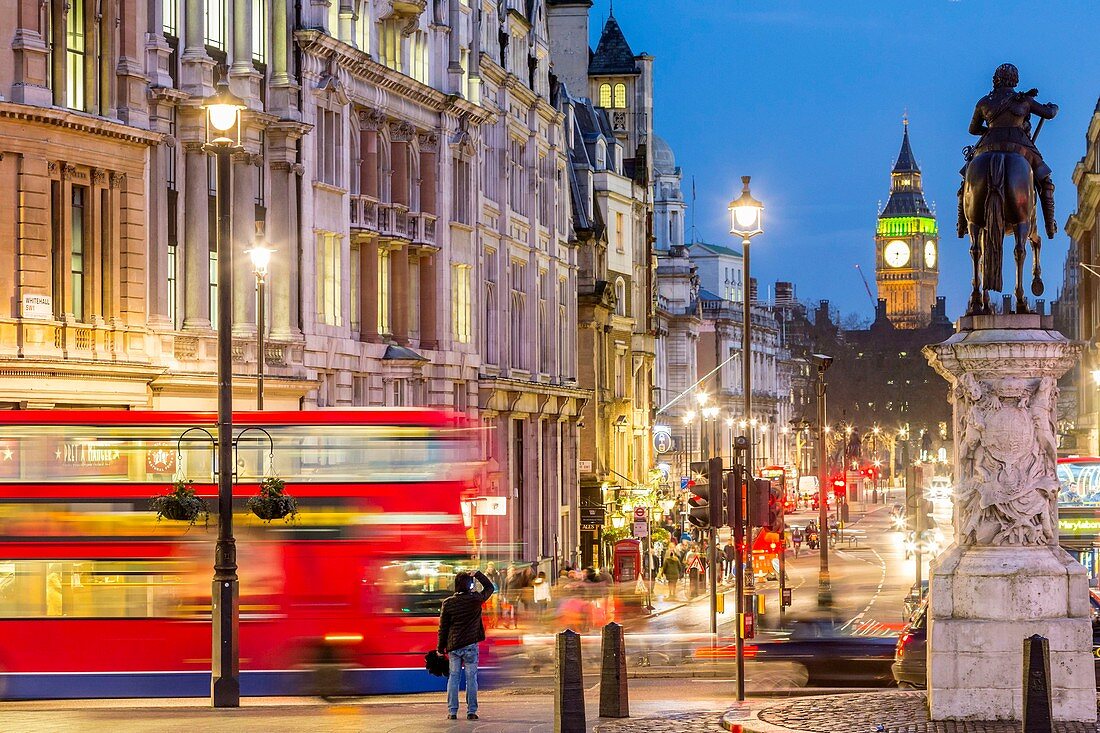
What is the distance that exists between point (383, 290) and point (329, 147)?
18.9 ft

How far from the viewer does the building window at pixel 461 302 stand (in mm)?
59750

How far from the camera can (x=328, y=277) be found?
50656mm

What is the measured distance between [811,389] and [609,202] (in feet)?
355

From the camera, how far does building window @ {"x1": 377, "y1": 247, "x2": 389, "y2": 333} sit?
180 ft

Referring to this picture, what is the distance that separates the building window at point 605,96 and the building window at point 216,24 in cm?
5399

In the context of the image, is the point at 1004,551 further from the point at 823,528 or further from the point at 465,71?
the point at 823,528

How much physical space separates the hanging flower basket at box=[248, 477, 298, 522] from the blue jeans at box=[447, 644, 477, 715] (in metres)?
3.63

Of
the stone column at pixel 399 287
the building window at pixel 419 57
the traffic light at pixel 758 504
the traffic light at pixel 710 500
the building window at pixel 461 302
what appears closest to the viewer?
the traffic light at pixel 710 500

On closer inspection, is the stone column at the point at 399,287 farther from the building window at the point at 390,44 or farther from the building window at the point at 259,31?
the building window at the point at 259,31

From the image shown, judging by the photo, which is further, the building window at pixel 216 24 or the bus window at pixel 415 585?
the building window at pixel 216 24

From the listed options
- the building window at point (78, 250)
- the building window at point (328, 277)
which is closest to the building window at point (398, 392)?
the building window at point (328, 277)

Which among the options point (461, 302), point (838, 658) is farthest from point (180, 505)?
point (461, 302)

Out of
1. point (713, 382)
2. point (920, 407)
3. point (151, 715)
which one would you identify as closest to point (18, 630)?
point (151, 715)

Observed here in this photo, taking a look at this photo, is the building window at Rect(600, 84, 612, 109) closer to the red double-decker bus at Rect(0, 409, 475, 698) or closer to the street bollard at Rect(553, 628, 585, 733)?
the red double-decker bus at Rect(0, 409, 475, 698)
